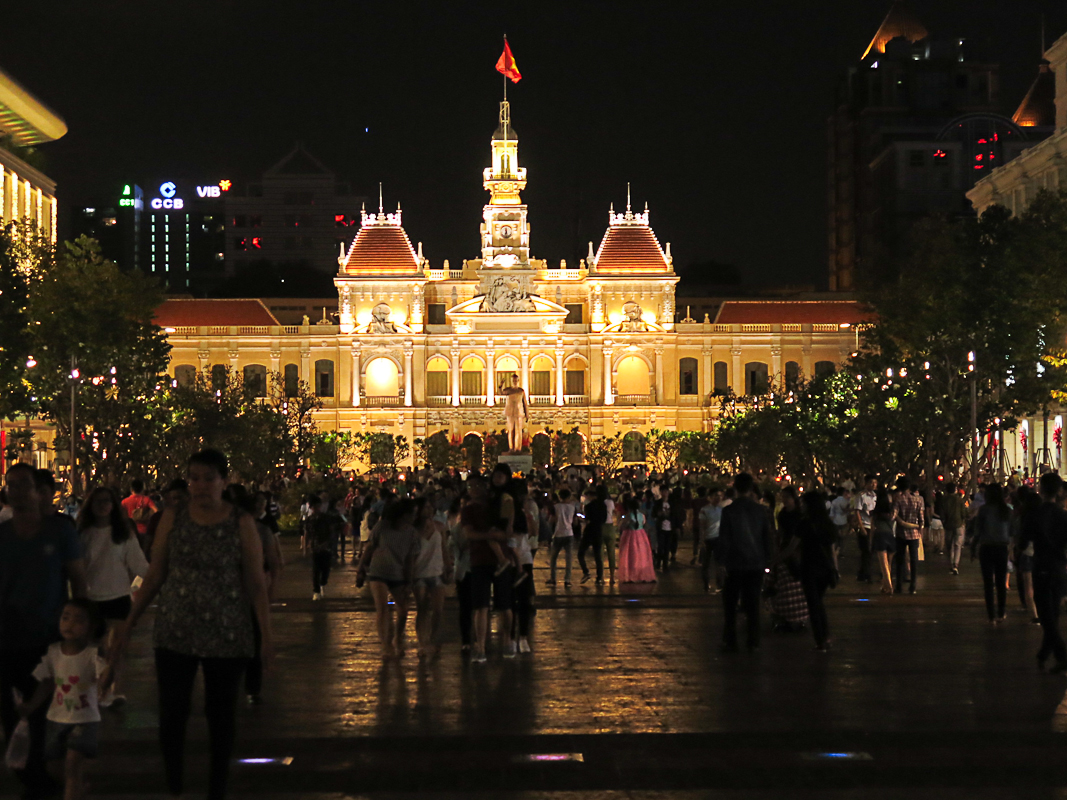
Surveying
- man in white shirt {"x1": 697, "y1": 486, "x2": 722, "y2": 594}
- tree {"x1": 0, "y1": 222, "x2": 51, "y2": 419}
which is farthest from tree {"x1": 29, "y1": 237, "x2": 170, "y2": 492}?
man in white shirt {"x1": 697, "y1": 486, "x2": 722, "y2": 594}

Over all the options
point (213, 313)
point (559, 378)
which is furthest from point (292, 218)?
point (559, 378)

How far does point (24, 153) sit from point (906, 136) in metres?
59.6

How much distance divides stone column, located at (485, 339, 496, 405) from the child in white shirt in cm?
8249

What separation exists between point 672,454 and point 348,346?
64.7ft

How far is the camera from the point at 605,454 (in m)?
78.6

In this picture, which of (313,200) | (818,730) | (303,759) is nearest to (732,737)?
(818,730)

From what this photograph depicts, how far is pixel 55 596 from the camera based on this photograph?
8.41m

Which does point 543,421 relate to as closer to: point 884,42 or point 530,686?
point 884,42

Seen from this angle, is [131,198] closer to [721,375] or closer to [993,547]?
[721,375]

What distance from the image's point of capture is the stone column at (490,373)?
90562mm

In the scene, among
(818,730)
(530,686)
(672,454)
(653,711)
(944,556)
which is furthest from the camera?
(672,454)

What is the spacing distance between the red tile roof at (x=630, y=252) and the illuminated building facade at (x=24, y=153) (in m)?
33.6

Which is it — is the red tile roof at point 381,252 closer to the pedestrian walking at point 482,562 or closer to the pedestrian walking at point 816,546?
the pedestrian walking at point 816,546

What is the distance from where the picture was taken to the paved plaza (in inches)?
349
